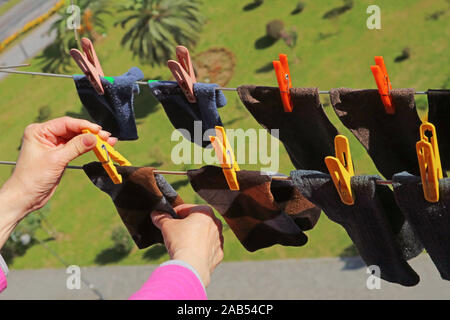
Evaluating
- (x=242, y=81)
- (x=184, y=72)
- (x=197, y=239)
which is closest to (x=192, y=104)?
(x=184, y=72)

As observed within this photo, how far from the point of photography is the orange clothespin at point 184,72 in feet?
16.1

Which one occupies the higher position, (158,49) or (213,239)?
(213,239)

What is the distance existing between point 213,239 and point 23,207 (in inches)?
66.6

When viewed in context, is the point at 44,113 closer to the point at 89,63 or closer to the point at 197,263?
the point at 89,63

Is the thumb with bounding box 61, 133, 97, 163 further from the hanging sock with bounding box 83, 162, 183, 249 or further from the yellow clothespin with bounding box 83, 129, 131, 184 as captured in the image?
the hanging sock with bounding box 83, 162, 183, 249

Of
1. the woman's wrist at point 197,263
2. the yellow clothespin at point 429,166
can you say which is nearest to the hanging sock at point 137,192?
the woman's wrist at point 197,263

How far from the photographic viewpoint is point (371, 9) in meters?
22.9

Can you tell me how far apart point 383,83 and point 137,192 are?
2.37 metres

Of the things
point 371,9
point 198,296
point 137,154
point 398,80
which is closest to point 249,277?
point 137,154

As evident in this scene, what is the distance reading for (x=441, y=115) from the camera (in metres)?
4.43

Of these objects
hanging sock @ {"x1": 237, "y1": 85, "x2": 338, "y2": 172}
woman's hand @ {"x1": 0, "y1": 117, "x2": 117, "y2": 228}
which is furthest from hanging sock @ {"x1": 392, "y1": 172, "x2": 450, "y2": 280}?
woman's hand @ {"x1": 0, "y1": 117, "x2": 117, "y2": 228}

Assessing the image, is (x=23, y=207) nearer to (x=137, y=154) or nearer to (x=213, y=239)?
(x=213, y=239)

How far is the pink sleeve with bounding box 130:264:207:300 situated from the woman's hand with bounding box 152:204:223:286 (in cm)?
30

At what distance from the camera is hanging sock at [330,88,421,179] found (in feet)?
14.8
